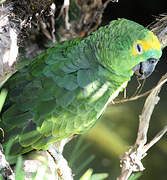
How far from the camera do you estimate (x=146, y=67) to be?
0.90 metres

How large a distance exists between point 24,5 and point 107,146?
927 millimetres

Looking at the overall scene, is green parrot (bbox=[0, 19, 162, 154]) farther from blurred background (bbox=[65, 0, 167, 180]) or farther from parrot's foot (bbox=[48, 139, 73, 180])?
blurred background (bbox=[65, 0, 167, 180])

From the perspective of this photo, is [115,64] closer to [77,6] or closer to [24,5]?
[24,5]

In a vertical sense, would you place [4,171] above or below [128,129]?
above

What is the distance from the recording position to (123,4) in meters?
1.65

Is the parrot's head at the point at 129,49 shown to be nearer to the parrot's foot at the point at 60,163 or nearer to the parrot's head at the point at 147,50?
the parrot's head at the point at 147,50

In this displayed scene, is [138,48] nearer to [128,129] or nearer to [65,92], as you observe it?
[65,92]

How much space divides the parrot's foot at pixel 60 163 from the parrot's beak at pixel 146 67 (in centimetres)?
39

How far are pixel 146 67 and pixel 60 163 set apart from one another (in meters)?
0.43

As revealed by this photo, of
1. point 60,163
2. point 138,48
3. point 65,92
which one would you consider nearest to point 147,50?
point 138,48

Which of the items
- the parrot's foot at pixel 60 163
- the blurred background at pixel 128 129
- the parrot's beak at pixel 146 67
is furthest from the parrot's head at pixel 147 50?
the blurred background at pixel 128 129

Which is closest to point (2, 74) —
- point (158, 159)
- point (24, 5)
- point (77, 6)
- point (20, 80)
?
point (20, 80)

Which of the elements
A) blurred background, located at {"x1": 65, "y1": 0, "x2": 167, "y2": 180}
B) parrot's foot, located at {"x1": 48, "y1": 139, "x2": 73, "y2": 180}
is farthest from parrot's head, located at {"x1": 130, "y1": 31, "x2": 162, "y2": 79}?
blurred background, located at {"x1": 65, "y1": 0, "x2": 167, "y2": 180}

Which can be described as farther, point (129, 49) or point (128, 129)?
point (128, 129)
